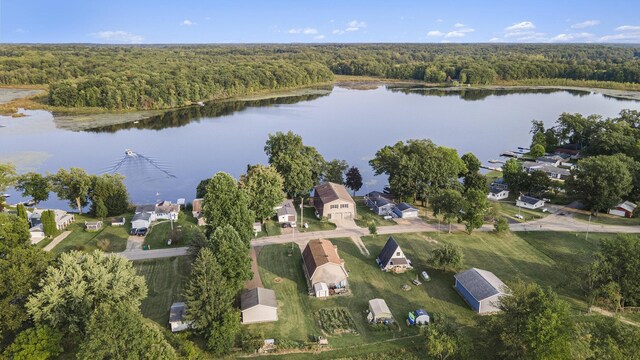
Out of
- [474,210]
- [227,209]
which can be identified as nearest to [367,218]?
[474,210]

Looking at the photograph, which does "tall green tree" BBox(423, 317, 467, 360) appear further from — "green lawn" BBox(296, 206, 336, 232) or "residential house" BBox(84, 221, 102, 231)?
"residential house" BBox(84, 221, 102, 231)

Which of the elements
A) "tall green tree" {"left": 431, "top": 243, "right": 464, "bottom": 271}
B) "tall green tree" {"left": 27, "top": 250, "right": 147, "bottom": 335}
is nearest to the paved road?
"tall green tree" {"left": 431, "top": 243, "right": 464, "bottom": 271}

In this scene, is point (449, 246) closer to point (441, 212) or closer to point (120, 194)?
point (441, 212)

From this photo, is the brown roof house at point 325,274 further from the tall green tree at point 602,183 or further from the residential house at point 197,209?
the tall green tree at point 602,183

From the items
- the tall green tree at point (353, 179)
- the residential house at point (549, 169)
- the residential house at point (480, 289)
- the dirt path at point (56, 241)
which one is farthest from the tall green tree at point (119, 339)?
the residential house at point (549, 169)

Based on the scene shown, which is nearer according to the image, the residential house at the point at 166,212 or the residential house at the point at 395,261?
the residential house at the point at 395,261

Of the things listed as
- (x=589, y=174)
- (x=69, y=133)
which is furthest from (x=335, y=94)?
(x=589, y=174)

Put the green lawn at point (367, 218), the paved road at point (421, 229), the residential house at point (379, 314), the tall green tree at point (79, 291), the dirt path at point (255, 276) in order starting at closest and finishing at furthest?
the tall green tree at point (79, 291), the residential house at point (379, 314), the dirt path at point (255, 276), the paved road at point (421, 229), the green lawn at point (367, 218)
